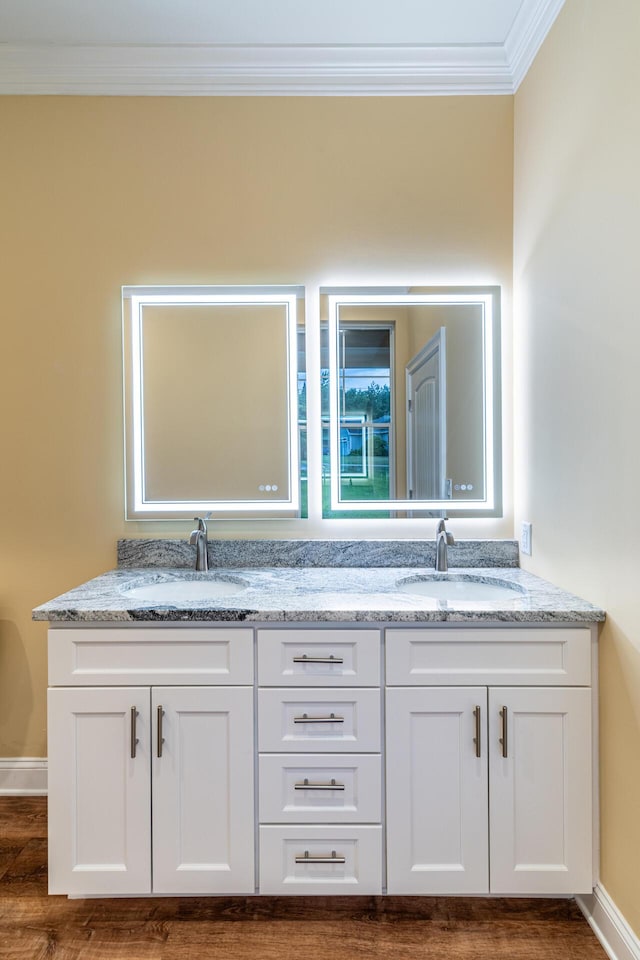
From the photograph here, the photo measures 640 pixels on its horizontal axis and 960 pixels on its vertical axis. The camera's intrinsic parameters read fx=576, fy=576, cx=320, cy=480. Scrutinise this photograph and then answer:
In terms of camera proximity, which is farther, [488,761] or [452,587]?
[452,587]

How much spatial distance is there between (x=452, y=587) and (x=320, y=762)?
716mm

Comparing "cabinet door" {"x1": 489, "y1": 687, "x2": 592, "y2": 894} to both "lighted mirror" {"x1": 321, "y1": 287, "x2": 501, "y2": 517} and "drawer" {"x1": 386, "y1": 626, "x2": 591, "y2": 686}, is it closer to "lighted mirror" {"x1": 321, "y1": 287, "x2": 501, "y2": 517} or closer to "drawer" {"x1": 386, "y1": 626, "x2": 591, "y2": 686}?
"drawer" {"x1": 386, "y1": 626, "x2": 591, "y2": 686}

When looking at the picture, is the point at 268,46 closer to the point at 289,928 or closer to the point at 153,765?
the point at 153,765

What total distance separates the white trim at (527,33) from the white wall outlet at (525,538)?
151 cm

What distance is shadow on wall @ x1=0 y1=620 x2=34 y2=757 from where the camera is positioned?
206 centimetres

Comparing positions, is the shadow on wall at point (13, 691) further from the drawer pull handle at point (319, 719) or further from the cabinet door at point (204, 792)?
the drawer pull handle at point (319, 719)

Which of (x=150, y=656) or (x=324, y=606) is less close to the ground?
(x=324, y=606)

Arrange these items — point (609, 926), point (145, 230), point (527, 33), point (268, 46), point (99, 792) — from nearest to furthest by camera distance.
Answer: point (609, 926)
point (99, 792)
point (527, 33)
point (268, 46)
point (145, 230)

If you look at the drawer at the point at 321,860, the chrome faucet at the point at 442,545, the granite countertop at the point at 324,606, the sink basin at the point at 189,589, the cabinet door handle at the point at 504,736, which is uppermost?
the chrome faucet at the point at 442,545

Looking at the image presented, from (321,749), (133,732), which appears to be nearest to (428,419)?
(321,749)

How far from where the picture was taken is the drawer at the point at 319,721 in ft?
4.90

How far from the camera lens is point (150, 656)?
1.51 metres

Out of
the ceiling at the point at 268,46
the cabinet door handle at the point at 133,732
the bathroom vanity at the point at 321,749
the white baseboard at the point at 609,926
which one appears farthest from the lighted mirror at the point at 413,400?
the white baseboard at the point at 609,926

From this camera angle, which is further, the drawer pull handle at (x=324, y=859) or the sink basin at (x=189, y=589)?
the sink basin at (x=189, y=589)
